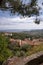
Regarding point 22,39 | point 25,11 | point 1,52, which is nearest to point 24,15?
point 25,11

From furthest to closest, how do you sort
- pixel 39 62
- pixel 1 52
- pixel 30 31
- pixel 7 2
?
pixel 30 31, pixel 1 52, pixel 7 2, pixel 39 62

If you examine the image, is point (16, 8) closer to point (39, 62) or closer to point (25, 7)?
point (25, 7)

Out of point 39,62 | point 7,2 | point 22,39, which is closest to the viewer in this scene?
point 39,62

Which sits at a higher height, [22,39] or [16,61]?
[16,61]

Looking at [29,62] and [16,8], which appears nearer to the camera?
[29,62]

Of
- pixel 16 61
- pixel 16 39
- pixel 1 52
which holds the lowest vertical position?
pixel 16 39

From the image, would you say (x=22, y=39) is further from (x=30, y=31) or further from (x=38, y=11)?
(x=38, y=11)

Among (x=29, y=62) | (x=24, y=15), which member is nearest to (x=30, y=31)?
(x=24, y=15)
